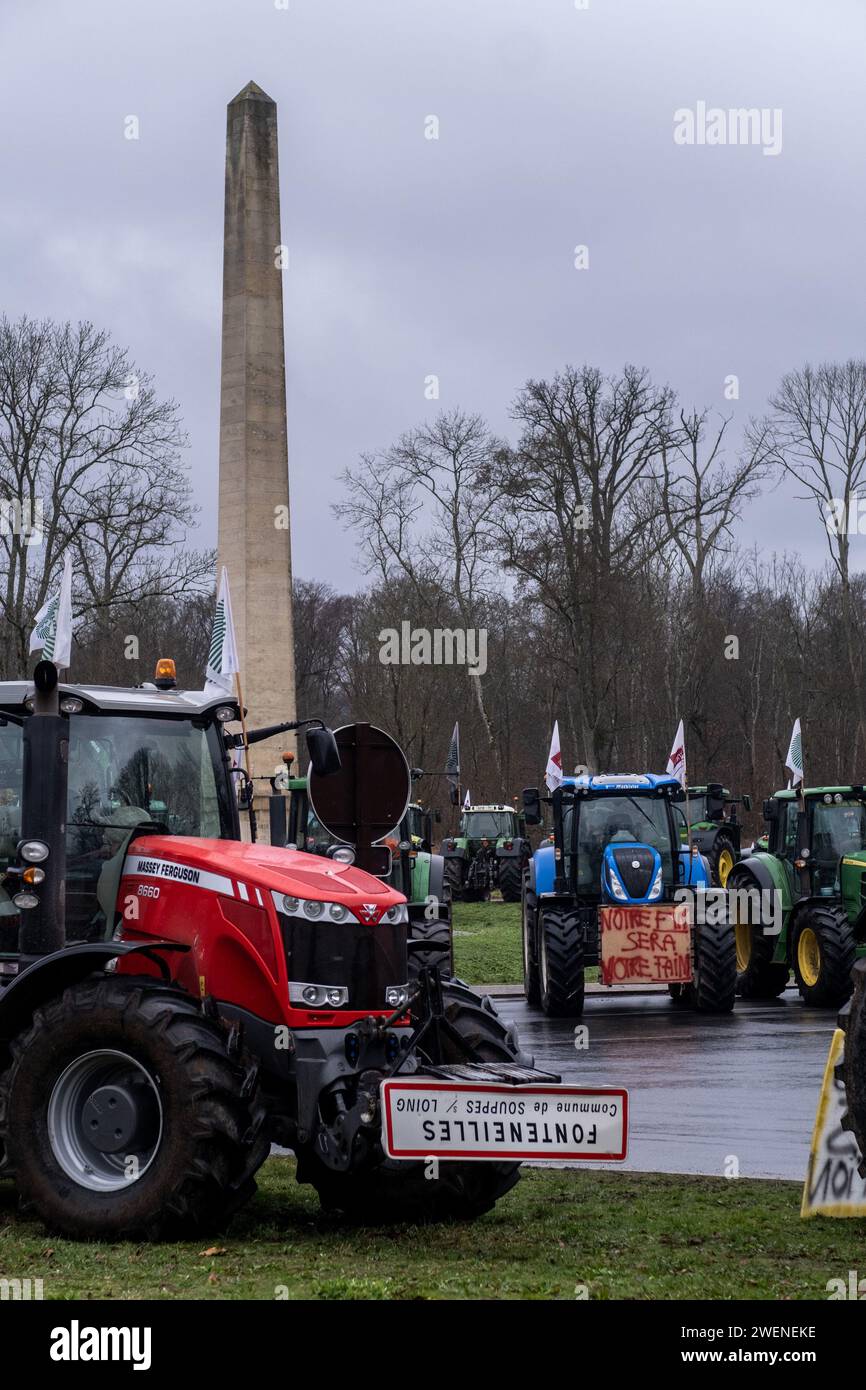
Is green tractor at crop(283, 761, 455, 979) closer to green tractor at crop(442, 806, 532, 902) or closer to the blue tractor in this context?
the blue tractor

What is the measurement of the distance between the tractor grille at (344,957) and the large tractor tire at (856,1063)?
6.20 feet

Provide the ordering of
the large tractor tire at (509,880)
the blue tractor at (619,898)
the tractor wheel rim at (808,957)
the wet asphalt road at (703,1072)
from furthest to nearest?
the large tractor tire at (509,880)
the tractor wheel rim at (808,957)
the blue tractor at (619,898)
the wet asphalt road at (703,1072)

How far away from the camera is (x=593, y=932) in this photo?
758 inches

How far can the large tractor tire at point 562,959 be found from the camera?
59.9 feet

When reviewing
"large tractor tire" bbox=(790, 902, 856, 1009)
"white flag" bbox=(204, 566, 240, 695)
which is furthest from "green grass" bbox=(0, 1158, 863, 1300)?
"large tractor tire" bbox=(790, 902, 856, 1009)

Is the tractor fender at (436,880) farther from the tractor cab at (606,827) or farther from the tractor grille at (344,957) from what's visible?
the tractor grille at (344,957)

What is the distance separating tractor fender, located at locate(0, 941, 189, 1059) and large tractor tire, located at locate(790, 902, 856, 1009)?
11826 millimetres

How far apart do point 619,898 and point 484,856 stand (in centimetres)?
2598

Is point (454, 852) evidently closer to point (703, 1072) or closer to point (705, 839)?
point (705, 839)

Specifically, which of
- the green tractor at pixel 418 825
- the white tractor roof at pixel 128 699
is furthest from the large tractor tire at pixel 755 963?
the white tractor roof at pixel 128 699

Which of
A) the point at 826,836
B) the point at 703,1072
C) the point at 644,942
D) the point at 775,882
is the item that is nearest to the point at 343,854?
the point at 703,1072
